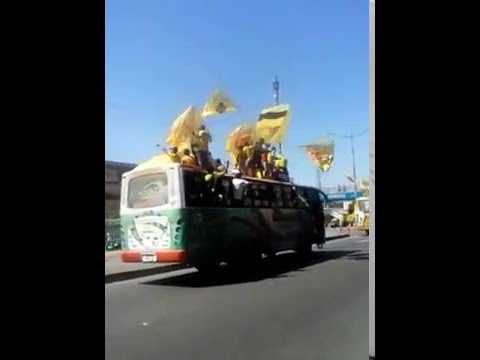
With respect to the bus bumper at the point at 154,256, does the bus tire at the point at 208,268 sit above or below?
below

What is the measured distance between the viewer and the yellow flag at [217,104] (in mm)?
1819

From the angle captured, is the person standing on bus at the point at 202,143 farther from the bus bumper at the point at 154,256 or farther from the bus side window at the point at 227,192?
the bus bumper at the point at 154,256

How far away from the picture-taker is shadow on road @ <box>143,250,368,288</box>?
6.23ft

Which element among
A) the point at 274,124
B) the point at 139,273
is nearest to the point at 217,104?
the point at 274,124

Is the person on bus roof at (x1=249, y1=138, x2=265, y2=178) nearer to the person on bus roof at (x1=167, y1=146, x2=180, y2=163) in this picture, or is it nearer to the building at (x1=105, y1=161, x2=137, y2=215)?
the person on bus roof at (x1=167, y1=146, x2=180, y2=163)

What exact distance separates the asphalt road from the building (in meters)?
0.22

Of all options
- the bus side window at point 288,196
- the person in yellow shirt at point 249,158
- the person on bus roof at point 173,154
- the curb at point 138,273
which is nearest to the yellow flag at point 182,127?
the person on bus roof at point 173,154

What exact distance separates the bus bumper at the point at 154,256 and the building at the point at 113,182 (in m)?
0.16

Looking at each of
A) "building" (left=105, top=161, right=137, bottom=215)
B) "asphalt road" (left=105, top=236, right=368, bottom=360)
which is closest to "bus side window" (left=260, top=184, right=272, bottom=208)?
"asphalt road" (left=105, top=236, right=368, bottom=360)

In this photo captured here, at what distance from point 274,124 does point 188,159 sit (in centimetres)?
34

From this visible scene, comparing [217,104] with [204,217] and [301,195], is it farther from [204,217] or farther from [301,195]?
[301,195]
